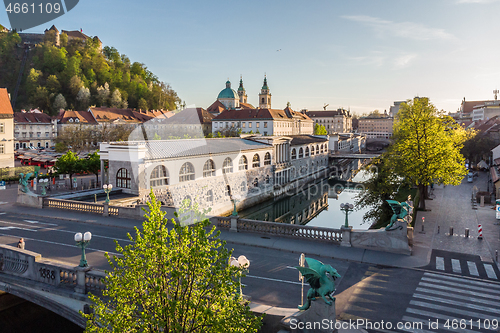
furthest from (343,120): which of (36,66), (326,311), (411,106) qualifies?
(326,311)

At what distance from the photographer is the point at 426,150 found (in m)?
29.9

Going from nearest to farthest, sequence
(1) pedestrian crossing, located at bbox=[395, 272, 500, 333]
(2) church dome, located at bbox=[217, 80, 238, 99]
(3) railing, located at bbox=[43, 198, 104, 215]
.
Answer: (1) pedestrian crossing, located at bbox=[395, 272, 500, 333], (3) railing, located at bbox=[43, 198, 104, 215], (2) church dome, located at bbox=[217, 80, 238, 99]

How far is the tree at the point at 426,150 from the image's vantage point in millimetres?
29188

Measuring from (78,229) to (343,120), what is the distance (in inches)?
6373

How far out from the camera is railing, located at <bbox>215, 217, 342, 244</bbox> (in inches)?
758

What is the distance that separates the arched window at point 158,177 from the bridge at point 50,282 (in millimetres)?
18191

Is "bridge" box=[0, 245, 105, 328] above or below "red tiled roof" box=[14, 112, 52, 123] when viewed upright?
below

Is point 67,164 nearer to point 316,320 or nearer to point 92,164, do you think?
point 92,164

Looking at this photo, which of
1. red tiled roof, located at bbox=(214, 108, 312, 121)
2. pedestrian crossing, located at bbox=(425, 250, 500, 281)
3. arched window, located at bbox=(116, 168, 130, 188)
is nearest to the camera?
pedestrian crossing, located at bbox=(425, 250, 500, 281)

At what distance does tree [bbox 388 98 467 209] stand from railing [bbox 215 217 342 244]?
43.9 feet

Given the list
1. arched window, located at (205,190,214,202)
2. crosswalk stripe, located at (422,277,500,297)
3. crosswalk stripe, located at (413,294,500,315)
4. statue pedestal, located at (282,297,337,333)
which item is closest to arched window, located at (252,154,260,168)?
arched window, located at (205,190,214,202)

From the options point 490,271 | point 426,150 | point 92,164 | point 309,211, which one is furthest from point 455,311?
point 92,164

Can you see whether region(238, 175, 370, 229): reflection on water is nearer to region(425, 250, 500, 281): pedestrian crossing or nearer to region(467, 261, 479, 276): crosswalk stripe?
region(425, 250, 500, 281): pedestrian crossing

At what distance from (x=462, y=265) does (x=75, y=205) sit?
25.4 metres
